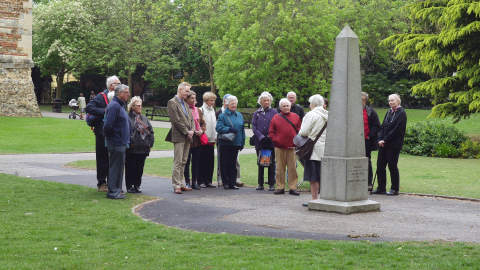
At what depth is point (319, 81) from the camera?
36969 millimetres

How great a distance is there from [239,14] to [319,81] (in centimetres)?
710

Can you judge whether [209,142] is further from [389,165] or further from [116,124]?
[389,165]

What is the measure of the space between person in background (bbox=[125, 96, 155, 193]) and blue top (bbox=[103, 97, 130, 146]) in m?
0.73

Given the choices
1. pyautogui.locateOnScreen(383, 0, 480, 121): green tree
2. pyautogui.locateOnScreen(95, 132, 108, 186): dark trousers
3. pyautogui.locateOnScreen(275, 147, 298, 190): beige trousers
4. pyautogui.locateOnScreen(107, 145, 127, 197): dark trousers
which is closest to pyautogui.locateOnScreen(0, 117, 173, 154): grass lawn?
pyautogui.locateOnScreen(95, 132, 108, 186): dark trousers

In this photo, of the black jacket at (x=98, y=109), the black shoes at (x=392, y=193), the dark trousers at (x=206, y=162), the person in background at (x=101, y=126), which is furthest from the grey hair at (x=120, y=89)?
the black shoes at (x=392, y=193)

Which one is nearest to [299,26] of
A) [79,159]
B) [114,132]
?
[79,159]

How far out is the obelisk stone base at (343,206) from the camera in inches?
375

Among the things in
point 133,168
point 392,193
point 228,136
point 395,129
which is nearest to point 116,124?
point 133,168

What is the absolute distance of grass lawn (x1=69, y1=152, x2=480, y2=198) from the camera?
13289mm

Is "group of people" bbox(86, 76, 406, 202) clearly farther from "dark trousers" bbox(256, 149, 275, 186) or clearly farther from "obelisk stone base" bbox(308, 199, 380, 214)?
"obelisk stone base" bbox(308, 199, 380, 214)

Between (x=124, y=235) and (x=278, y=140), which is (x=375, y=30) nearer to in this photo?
(x=278, y=140)

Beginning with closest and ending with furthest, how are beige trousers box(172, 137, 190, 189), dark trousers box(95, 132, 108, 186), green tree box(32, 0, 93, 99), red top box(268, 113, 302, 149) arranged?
dark trousers box(95, 132, 108, 186)
red top box(268, 113, 302, 149)
beige trousers box(172, 137, 190, 189)
green tree box(32, 0, 93, 99)

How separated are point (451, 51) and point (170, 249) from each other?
18568 mm

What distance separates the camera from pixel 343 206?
31.2 feet
